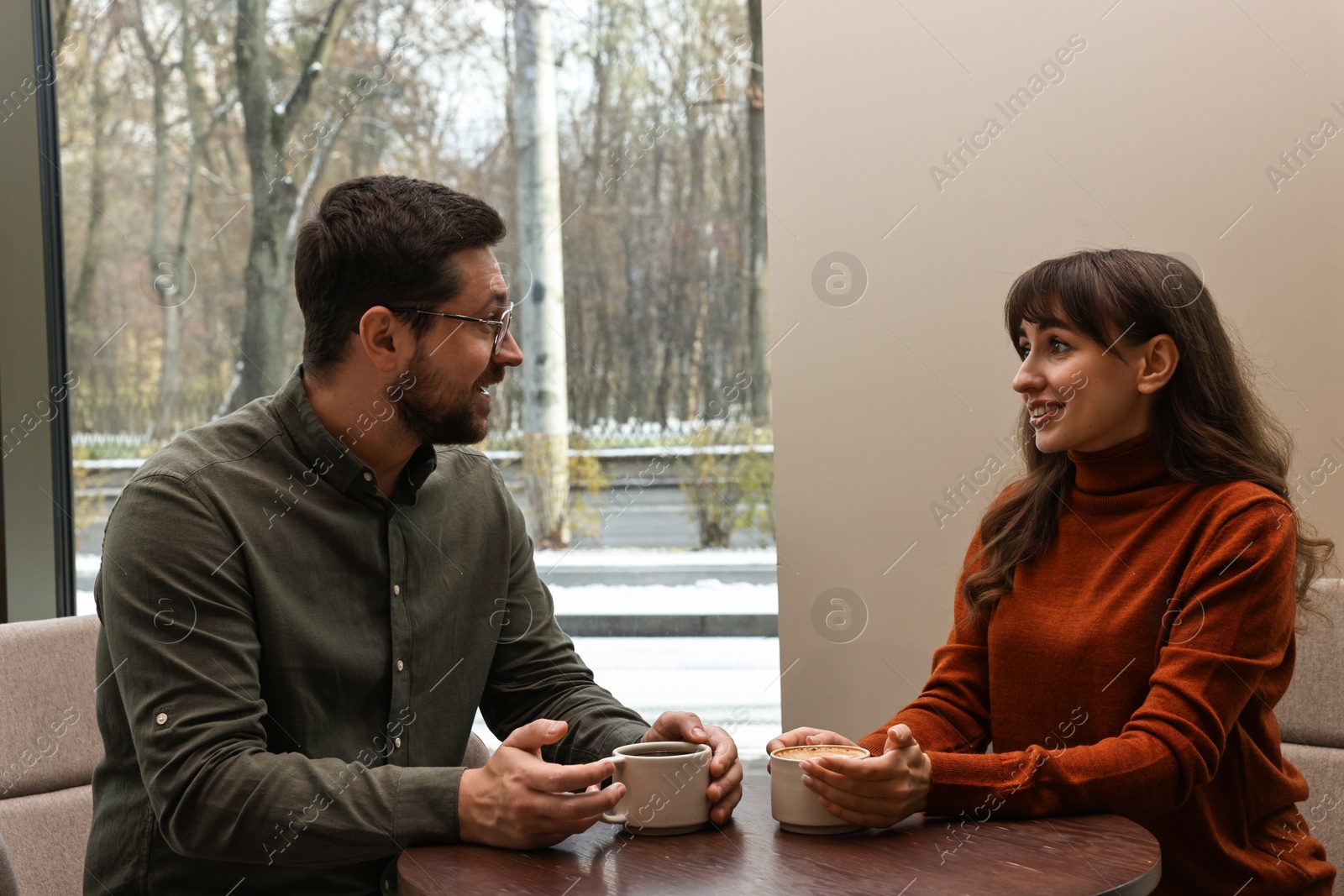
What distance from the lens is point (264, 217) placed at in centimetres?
321

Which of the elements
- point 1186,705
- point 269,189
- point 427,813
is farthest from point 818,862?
point 269,189

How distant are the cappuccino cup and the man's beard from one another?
0.70 meters

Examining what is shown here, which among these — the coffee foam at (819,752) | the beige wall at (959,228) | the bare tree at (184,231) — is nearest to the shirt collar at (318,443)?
the coffee foam at (819,752)

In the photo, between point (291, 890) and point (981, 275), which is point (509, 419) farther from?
point (291, 890)

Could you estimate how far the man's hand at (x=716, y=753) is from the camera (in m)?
1.33

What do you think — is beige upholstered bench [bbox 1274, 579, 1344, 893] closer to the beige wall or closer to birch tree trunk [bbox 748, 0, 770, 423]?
the beige wall

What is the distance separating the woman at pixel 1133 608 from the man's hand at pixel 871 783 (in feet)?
0.04

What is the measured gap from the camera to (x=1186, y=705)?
4.63 ft

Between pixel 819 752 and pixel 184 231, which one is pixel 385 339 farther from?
pixel 184 231

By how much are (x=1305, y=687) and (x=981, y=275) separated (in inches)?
36.3

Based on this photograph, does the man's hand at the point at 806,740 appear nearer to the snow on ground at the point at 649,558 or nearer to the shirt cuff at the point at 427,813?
the shirt cuff at the point at 427,813

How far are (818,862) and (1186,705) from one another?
0.55 m

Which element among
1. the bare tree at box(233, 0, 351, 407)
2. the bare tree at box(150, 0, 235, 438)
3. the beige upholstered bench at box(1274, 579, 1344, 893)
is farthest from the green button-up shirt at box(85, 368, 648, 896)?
the bare tree at box(150, 0, 235, 438)

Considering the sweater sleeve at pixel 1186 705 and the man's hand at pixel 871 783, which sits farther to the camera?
the sweater sleeve at pixel 1186 705
